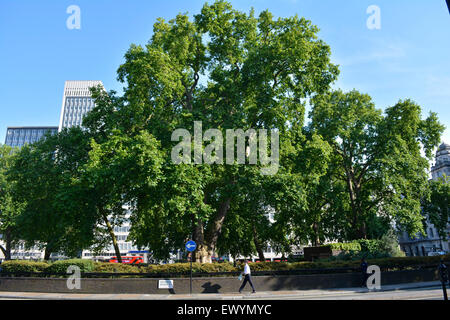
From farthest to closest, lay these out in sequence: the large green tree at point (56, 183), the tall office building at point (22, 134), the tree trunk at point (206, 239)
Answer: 1. the tall office building at point (22, 134)
2. the tree trunk at point (206, 239)
3. the large green tree at point (56, 183)

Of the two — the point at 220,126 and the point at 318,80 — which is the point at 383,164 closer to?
the point at 318,80

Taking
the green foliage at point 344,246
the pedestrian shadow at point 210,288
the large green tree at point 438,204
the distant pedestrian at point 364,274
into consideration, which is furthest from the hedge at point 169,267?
the large green tree at point 438,204

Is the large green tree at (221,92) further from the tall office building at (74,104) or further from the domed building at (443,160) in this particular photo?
the tall office building at (74,104)

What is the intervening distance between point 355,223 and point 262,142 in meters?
17.6

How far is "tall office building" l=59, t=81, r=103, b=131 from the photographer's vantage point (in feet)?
444

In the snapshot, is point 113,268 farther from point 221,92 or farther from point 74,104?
point 74,104

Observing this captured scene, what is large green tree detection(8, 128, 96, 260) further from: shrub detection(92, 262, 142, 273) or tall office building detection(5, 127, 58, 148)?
tall office building detection(5, 127, 58, 148)

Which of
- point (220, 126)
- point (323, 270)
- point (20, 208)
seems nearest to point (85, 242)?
point (220, 126)

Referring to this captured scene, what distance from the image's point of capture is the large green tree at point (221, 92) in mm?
19859

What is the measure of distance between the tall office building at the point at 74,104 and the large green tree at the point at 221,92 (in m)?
124

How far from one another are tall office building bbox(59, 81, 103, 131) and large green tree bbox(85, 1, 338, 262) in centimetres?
12368

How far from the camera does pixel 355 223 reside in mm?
31469

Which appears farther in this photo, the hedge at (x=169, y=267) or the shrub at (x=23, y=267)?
the shrub at (x=23, y=267)

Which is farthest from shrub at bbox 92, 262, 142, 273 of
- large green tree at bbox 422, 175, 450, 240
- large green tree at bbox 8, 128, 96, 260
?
large green tree at bbox 422, 175, 450, 240
